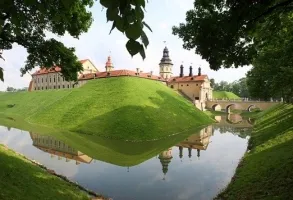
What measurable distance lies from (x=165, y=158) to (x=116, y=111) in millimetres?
17837

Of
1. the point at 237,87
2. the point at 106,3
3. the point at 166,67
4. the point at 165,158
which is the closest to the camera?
the point at 106,3

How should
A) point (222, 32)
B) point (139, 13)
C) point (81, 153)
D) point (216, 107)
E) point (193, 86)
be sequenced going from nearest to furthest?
point (139, 13), point (222, 32), point (81, 153), point (193, 86), point (216, 107)

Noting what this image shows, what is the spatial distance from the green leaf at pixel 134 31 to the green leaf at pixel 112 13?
134mm

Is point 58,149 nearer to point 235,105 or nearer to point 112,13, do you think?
point 112,13

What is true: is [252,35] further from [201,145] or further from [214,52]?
[201,145]

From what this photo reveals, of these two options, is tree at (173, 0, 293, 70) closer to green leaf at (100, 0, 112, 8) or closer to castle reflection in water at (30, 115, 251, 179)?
green leaf at (100, 0, 112, 8)

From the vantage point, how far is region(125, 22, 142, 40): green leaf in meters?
2.17

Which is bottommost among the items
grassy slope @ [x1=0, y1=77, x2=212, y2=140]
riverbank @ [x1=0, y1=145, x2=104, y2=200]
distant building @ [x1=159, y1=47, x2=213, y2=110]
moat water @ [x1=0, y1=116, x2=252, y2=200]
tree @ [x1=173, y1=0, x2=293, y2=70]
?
moat water @ [x1=0, y1=116, x2=252, y2=200]

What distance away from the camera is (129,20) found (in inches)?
86.5

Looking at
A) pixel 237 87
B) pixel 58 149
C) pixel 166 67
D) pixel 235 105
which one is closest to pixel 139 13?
pixel 58 149

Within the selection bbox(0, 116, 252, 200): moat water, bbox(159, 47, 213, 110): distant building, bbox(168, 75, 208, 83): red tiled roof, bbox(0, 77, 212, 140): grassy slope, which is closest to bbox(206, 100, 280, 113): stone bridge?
bbox(159, 47, 213, 110): distant building

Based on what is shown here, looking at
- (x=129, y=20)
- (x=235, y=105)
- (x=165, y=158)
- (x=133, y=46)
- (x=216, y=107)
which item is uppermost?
(x=235, y=105)

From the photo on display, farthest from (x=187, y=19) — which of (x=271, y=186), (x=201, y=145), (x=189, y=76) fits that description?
(x=189, y=76)

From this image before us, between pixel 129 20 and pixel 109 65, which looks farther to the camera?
pixel 109 65
